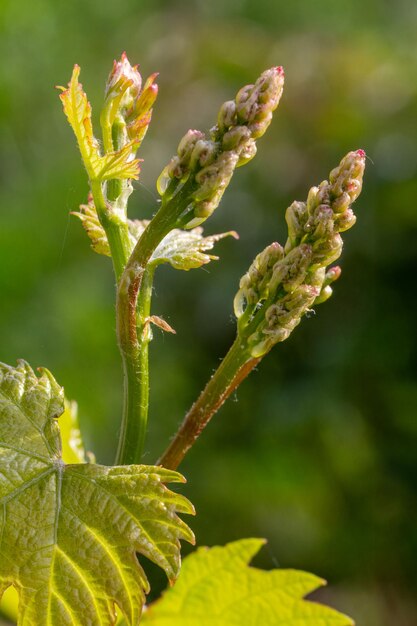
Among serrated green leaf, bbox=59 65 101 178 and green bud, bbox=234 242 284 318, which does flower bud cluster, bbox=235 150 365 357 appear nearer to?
green bud, bbox=234 242 284 318

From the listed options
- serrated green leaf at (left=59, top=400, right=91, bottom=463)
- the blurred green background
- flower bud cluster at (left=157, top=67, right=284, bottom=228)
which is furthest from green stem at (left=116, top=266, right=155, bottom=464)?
the blurred green background

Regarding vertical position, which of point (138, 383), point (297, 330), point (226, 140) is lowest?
point (138, 383)

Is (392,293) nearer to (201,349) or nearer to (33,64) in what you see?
(201,349)

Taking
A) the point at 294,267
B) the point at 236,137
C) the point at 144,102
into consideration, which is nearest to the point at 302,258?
the point at 294,267

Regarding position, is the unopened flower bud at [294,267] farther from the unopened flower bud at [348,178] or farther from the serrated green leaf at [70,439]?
the serrated green leaf at [70,439]

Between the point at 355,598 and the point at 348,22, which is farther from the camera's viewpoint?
the point at 348,22

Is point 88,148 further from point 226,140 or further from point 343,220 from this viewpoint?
point 343,220

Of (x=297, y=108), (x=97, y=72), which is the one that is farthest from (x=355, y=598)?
(x=97, y=72)
